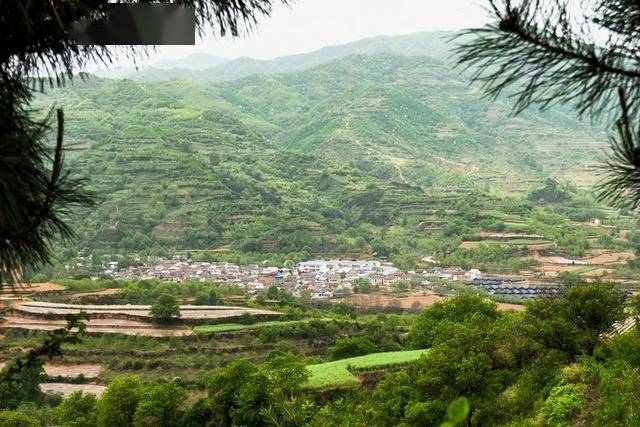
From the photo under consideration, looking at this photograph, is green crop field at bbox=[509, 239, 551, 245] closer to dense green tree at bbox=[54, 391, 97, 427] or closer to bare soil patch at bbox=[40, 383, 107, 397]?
bare soil patch at bbox=[40, 383, 107, 397]

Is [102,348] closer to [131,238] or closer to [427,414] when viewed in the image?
[427,414]

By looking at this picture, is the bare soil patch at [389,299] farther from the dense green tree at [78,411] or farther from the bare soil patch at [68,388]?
the dense green tree at [78,411]

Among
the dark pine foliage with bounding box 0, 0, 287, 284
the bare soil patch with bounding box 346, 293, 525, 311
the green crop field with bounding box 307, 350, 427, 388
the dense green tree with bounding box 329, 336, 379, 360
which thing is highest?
the dark pine foliage with bounding box 0, 0, 287, 284

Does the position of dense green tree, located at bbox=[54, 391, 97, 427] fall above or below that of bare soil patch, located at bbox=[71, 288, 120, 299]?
above

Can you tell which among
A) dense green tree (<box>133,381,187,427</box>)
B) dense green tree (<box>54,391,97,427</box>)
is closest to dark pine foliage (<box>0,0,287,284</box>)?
dense green tree (<box>133,381,187,427</box>)

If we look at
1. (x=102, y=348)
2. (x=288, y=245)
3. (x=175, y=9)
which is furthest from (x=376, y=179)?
(x=175, y=9)

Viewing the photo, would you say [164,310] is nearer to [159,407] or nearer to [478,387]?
[159,407]
